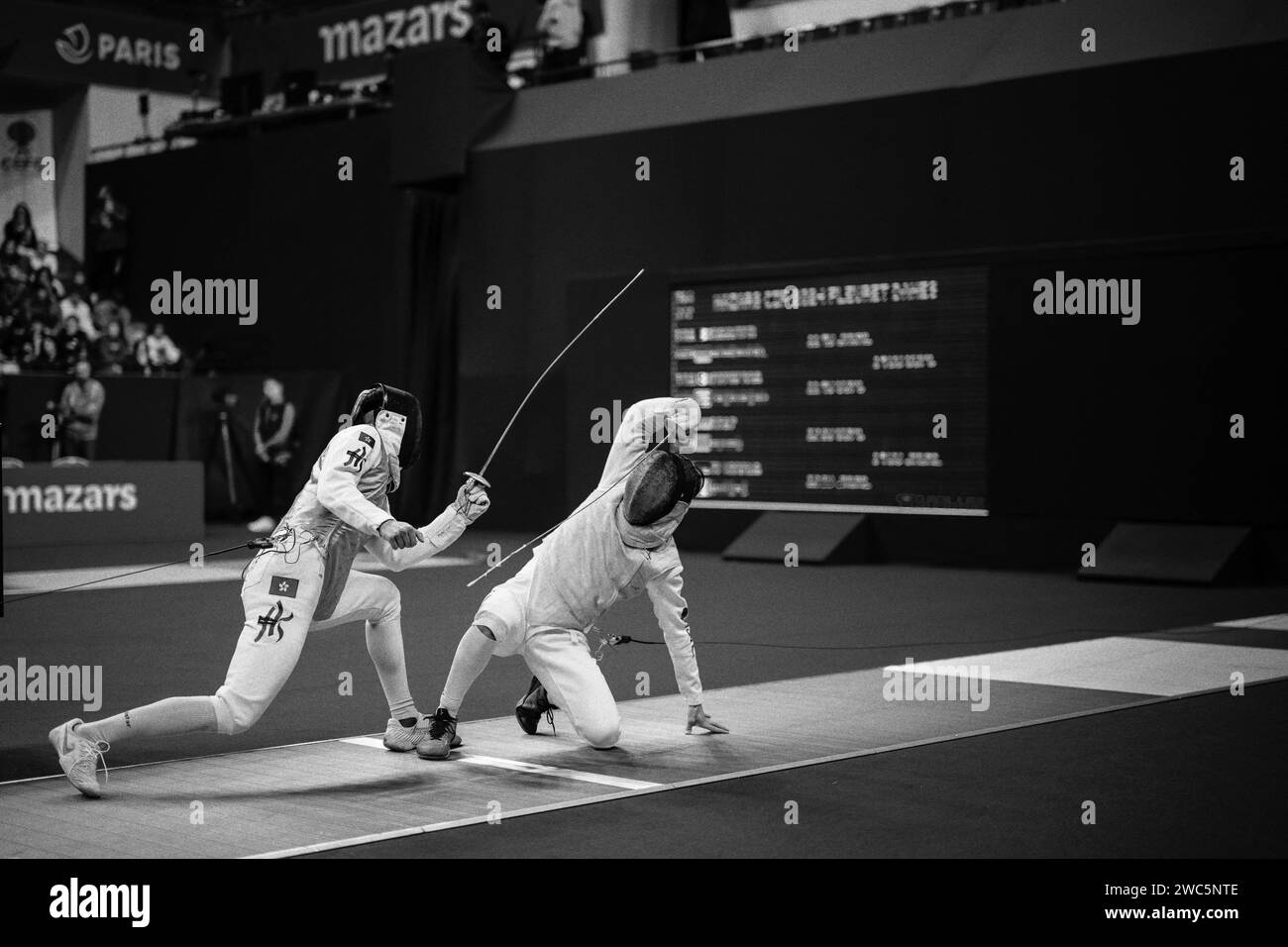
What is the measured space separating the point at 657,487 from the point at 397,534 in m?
0.96

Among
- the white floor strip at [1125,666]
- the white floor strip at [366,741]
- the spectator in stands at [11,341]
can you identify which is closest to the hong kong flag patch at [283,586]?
the white floor strip at [366,741]

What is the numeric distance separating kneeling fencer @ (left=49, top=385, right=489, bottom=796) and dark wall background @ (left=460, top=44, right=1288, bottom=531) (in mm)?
7504

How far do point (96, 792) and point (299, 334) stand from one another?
14147 millimetres

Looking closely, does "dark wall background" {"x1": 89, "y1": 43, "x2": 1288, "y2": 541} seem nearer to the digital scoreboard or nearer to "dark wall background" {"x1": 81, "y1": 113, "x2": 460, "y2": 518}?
"dark wall background" {"x1": 81, "y1": 113, "x2": 460, "y2": 518}

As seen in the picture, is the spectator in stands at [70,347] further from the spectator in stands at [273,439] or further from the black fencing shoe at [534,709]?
the black fencing shoe at [534,709]

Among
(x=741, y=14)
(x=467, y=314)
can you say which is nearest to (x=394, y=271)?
(x=467, y=314)

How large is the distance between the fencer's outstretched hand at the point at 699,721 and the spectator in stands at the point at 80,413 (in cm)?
1195

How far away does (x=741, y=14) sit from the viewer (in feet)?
59.5

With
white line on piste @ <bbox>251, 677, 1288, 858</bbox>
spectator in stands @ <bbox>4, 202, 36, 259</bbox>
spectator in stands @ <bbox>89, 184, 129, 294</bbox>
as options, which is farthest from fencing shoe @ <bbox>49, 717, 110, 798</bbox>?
spectator in stands @ <bbox>89, 184, 129, 294</bbox>

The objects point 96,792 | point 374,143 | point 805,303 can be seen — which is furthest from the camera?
point 374,143

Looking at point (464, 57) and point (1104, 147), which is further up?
point (464, 57)
